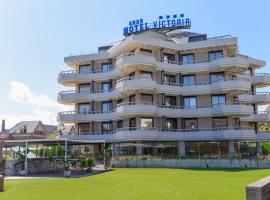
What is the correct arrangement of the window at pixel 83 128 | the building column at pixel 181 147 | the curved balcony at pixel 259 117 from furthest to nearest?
1. the curved balcony at pixel 259 117
2. the window at pixel 83 128
3. the building column at pixel 181 147

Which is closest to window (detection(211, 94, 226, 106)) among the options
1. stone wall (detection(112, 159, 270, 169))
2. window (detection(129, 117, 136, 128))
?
window (detection(129, 117, 136, 128))

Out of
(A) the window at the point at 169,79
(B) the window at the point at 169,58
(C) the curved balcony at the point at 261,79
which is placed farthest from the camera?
(C) the curved balcony at the point at 261,79

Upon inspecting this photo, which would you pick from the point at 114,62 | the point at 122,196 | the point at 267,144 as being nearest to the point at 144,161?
the point at 114,62

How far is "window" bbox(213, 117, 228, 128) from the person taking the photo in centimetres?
4525

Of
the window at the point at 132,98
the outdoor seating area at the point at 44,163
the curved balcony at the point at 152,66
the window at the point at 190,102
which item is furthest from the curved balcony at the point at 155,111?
the outdoor seating area at the point at 44,163

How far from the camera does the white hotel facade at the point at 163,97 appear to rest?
43.1m

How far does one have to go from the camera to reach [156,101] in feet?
148

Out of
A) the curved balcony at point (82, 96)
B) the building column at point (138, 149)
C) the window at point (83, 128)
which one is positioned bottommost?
the building column at point (138, 149)

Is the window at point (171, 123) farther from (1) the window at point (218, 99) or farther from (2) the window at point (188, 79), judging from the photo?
(1) the window at point (218, 99)

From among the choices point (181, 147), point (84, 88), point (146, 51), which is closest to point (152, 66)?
point (146, 51)

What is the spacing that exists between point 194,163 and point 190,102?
12.6 m

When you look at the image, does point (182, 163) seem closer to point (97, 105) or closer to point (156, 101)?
point (156, 101)

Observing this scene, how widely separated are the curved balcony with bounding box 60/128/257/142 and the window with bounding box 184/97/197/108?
A: 3582mm

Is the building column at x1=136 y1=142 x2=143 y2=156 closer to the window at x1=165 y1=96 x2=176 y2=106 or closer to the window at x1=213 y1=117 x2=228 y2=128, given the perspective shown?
the window at x1=165 y1=96 x2=176 y2=106
